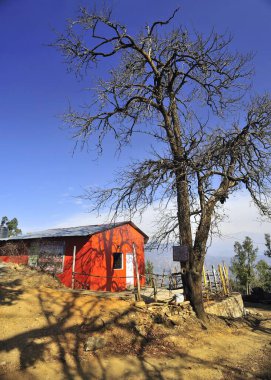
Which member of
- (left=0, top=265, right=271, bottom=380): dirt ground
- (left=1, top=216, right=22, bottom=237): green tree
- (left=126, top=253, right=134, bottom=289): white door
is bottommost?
(left=0, top=265, right=271, bottom=380): dirt ground

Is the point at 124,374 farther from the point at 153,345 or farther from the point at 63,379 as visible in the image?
the point at 153,345

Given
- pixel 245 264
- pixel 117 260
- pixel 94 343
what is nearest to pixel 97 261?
pixel 117 260

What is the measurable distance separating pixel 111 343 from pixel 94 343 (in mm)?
619

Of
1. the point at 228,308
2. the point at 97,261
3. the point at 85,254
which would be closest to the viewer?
the point at 228,308

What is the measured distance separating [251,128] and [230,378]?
988cm

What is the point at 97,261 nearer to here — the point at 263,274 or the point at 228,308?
the point at 228,308

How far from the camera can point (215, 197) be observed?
1257 centimetres

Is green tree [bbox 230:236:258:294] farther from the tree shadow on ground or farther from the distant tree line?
the tree shadow on ground

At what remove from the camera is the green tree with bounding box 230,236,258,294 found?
118ft

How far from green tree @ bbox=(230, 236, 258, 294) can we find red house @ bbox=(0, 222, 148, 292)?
19.3 metres

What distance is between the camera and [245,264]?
36.5 meters

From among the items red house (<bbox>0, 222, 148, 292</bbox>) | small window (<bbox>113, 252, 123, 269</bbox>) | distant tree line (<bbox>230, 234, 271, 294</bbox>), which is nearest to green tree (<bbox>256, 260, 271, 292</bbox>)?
distant tree line (<bbox>230, 234, 271, 294</bbox>)

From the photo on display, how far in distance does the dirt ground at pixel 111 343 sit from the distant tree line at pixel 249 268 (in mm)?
25582

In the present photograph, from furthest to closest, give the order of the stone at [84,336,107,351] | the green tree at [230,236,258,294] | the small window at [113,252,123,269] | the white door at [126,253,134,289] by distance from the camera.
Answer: the green tree at [230,236,258,294] → the white door at [126,253,134,289] → the small window at [113,252,123,269] → the stone at [84,336,107,351]
